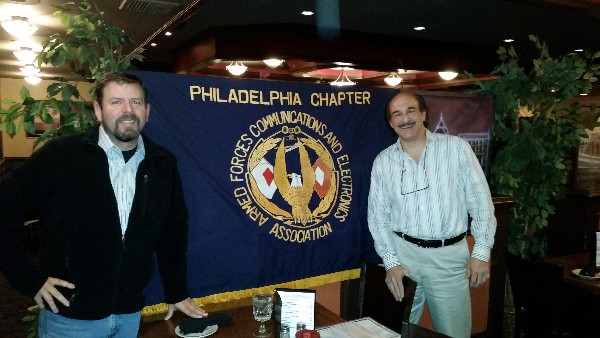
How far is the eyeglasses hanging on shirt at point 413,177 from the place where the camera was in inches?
94.0

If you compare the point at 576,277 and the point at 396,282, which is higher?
the point at 396,282

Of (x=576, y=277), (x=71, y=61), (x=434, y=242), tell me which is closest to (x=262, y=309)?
(x=434, y=242)

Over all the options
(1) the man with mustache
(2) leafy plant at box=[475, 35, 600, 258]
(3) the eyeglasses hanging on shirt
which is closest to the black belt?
(1) the man with mustache

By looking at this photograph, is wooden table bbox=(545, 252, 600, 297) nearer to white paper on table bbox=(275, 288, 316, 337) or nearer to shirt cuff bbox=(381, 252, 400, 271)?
shirt cuff bbox=(381, 252, 400, 271)

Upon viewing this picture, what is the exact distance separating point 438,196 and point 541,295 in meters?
0.89

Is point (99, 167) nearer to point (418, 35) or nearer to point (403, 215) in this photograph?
point (403, 215)

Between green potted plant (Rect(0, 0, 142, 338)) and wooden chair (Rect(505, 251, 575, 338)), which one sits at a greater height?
green potted plant (Rect(0, 0, 142, 338))

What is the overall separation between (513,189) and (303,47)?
420 centimetres

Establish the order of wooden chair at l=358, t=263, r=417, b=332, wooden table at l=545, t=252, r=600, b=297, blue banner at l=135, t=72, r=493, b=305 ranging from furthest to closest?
wooden table at l=545, t=252, r=600, b=297 → blue banner at l=135, t=72, r=493, b=305 → wooden chair at l=358, t=263, r=417, b=332

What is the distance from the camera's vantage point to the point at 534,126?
353cm

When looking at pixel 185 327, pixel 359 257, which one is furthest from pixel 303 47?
pixel 185 327

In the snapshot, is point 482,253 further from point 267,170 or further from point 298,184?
point 267,170

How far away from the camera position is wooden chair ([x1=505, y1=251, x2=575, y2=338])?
2.49 m

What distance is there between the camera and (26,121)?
204cm
